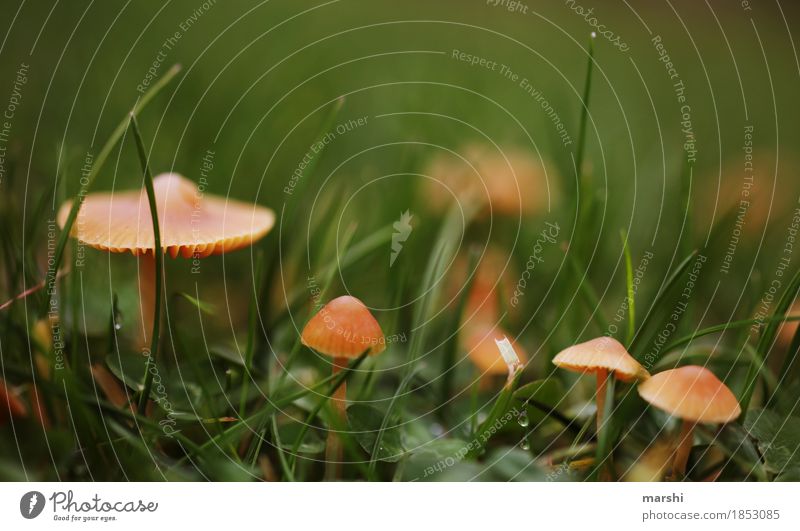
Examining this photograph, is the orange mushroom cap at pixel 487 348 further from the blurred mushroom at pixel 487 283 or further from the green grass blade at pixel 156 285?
the green grass blade at pixel 156 285

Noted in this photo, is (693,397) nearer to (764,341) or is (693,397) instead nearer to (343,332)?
(764,341)

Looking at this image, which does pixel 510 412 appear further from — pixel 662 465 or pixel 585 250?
pixel 585 250

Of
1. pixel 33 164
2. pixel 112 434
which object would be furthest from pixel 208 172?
pixel 112 434

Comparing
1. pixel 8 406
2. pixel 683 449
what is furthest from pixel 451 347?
pixel 8 406

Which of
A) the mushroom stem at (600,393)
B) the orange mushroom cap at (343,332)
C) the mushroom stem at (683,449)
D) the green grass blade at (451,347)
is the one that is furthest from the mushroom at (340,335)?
the mushroom stem at (683,449)

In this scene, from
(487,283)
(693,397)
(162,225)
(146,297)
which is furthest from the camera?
(487,283)

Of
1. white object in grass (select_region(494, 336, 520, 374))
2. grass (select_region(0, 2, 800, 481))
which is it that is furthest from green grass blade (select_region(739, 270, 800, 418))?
white object in grass (select_region(494, 336, 520, 374))
